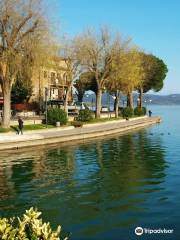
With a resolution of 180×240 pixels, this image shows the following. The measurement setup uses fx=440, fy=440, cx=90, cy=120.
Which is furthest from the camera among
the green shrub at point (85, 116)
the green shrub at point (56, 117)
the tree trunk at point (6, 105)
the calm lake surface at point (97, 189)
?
the green shrub at point (85, 116)

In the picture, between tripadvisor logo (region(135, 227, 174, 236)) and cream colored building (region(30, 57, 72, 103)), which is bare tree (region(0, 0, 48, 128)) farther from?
tripadvisor logo (region(135, 227, 174, 236))

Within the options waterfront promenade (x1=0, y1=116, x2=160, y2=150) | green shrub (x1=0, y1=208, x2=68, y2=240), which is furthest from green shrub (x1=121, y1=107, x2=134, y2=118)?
green shrub (x1=0, y1=208, x2=68, y2=240)

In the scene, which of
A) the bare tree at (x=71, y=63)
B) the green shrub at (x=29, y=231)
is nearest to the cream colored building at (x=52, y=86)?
the bare tree at (x=71, y=63)

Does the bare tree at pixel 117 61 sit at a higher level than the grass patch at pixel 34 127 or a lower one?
higher

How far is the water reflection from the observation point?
1742cm

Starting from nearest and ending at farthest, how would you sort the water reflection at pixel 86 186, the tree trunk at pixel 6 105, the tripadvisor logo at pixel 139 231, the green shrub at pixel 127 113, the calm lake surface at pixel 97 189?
1. the tripadvisor logo at pixel 139 231
2. the calm lake surface at pixel 97 189
3. the water reflection at pixel 86 186
4. the tree trunk at pixel 6 105
5. the green shrub at pixel 127 113

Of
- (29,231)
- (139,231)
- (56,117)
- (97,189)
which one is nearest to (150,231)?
(139,231)

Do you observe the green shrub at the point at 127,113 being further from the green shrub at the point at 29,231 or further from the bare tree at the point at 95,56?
the green shrub at the point at 29,231

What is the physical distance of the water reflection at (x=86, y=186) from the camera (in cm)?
1742

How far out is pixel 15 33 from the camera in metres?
45.9

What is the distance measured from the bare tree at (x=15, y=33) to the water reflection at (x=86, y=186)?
433 inches

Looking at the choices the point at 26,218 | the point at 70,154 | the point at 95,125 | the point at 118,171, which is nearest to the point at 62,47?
the point at 95,125

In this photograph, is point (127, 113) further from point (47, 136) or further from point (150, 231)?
point (150, 231)

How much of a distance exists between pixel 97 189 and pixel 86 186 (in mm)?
1025
